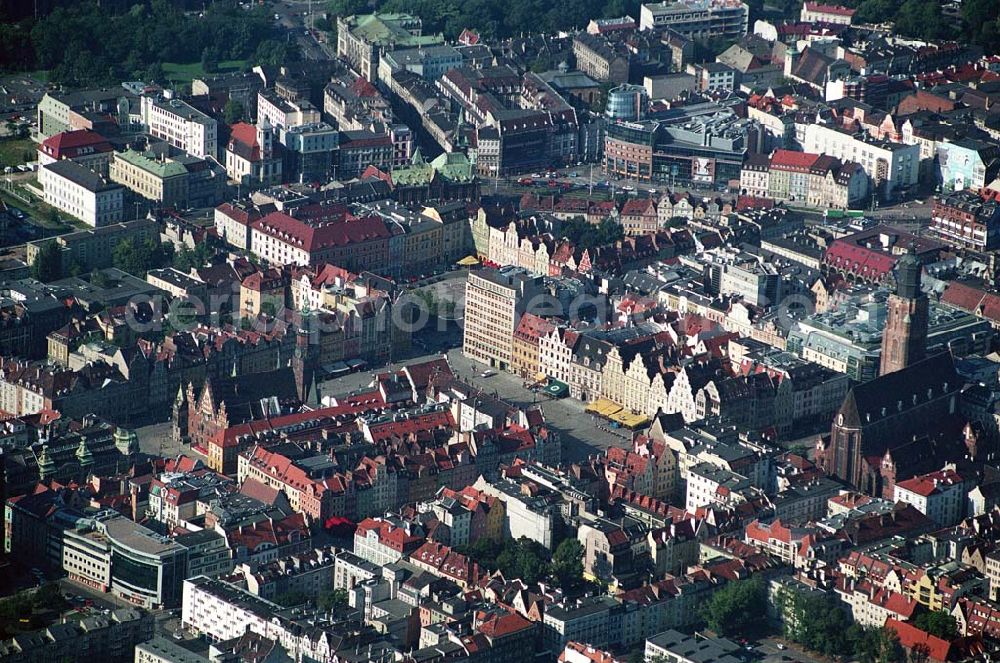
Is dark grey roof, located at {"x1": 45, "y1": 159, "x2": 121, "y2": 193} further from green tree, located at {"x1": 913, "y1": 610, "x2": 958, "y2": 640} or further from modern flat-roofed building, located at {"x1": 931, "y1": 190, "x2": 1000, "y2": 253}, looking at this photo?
green tree, located at {"x1": 913, "y1": 610, "x2": 958, "y2": 640}

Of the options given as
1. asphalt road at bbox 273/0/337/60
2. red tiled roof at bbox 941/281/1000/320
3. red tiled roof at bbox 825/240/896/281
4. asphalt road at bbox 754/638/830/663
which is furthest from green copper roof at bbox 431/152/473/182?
asphalt road at bbox 754/638/830/663

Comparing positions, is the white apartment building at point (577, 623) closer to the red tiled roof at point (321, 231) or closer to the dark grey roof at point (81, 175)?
the red tiled roof at point (321, 231)

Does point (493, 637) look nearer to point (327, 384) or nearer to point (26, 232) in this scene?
point (327, 384)

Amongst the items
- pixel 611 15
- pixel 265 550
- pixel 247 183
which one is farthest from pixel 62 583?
pixel 611 15

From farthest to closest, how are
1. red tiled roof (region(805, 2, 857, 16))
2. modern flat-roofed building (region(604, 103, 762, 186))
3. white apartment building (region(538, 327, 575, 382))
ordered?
red tiled roof (region(805, 2, 857, 16))
modern flat-roofed building (region(604, 103, 762, 186))
white apartment building (region(538, 327, 575, 382))

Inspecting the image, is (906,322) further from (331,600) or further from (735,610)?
(331,600)

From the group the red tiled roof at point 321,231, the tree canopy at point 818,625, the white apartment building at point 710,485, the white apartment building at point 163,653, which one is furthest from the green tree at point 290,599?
the red tiled roof at point 321,231
